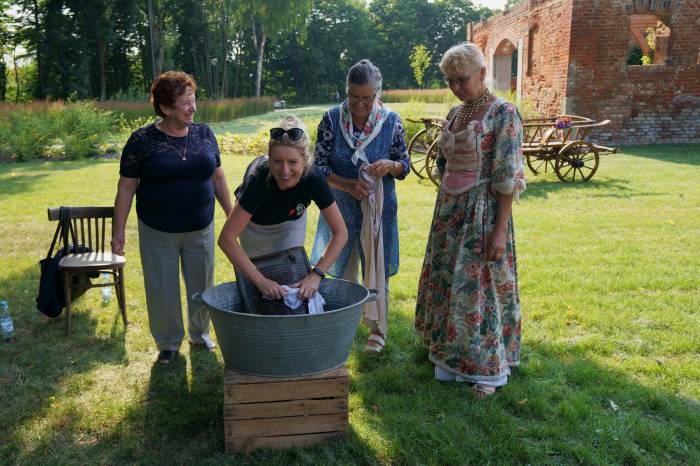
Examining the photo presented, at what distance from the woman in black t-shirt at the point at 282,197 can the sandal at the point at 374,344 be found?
1185mm

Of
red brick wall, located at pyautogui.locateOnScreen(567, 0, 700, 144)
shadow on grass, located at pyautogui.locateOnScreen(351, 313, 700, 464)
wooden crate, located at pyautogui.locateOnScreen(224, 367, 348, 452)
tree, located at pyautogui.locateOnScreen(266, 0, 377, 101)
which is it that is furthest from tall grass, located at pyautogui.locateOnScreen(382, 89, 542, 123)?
tree, located at pyautogui.locateOnScreen(266, 0, 377, 101)

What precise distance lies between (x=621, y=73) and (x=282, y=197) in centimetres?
1457

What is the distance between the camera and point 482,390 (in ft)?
11.1

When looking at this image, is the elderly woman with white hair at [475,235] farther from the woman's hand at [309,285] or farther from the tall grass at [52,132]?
the tall grass at [52,132]

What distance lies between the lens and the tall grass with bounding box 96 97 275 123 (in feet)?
79.1

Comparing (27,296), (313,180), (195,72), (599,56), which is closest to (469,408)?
(313,180)

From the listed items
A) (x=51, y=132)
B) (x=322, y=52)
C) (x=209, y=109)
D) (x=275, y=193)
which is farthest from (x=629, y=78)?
(x=322, y=52)

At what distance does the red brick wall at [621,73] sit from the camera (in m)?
14.8

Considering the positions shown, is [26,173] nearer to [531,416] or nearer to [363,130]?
[363,130]

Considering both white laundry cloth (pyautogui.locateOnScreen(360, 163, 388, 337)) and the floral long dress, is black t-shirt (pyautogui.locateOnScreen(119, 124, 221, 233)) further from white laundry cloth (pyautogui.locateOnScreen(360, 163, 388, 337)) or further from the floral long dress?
the floral long dress

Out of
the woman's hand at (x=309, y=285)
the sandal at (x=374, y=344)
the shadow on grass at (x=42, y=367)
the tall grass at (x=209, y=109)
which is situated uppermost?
the tall grass at (x=209, y=109)

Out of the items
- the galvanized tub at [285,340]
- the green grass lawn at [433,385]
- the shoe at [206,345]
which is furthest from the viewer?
the shoe at [206,345]

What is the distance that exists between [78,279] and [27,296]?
0.89m

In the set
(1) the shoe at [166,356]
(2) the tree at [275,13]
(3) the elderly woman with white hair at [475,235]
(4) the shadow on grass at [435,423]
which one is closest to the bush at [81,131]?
(1) the shoe at [166,356]
